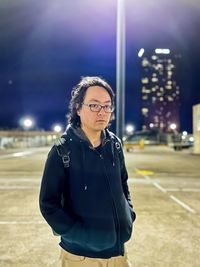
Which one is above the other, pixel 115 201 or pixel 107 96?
pixel 107 96

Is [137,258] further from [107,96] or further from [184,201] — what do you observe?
[184,201]

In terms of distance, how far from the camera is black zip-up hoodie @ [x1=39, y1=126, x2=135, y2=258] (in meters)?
1.84

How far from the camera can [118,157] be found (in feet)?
7.12

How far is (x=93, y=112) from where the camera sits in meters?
2.06

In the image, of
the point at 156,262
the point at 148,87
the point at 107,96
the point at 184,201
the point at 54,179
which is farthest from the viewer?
the point at 148,87

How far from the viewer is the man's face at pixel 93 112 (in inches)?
81.0

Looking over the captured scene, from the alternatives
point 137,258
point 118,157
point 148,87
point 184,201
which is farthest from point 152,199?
point 148,87

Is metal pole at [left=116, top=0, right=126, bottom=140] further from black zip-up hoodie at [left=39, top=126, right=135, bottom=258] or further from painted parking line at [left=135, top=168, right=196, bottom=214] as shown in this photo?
black zip-up hoodie at [left=39, top=126, right=135, bottom=258]

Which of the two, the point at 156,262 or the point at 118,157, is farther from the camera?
the point at 156,262

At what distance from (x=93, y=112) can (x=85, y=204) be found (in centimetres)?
62

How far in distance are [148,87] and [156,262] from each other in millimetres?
153556

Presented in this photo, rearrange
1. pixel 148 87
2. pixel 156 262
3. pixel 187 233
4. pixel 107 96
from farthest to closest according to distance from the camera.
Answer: pixel 148 87 < pixel 187 233 < pixel 156 262 < pixel 107 96

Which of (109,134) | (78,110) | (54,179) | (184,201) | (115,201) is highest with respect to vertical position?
(78,110)

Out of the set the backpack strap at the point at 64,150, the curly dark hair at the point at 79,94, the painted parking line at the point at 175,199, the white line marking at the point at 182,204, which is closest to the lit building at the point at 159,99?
the painted parking line at the point at 175,199
